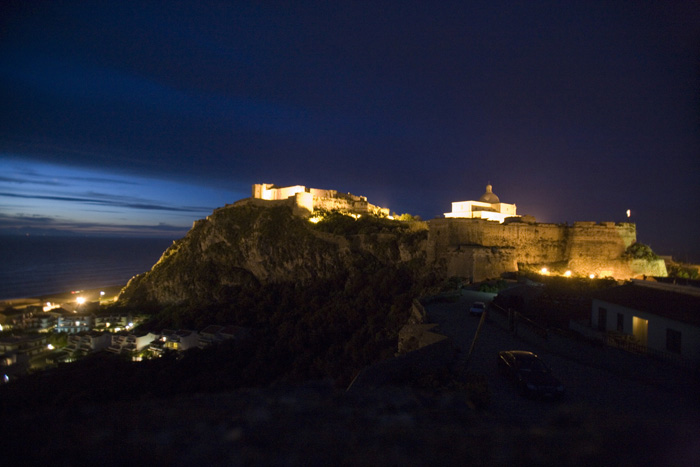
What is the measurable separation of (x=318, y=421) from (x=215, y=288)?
150ft

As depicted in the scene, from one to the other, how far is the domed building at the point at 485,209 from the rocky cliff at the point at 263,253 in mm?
5231

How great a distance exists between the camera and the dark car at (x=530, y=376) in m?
7.01

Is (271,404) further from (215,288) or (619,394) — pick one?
(215,288)

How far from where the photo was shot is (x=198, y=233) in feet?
166

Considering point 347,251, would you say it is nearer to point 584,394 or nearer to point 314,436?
point 584,394

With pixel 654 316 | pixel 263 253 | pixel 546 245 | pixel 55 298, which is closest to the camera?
pixel 654 316

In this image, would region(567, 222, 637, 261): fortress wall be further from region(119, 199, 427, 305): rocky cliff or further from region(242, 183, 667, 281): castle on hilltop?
region(119, 199, 427, 305): rocky cliff

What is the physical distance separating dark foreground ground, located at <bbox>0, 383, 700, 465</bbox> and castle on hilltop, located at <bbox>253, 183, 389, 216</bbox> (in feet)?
147

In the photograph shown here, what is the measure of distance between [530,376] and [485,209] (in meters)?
35.1

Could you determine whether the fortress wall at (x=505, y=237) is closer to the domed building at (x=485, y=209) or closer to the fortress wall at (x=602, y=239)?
the fortress wall at (x=602, y=239)

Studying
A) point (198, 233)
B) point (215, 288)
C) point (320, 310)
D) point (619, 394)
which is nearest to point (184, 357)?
point (320, 310)

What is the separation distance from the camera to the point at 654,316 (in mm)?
10227

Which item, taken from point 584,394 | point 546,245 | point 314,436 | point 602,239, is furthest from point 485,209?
point 314,436

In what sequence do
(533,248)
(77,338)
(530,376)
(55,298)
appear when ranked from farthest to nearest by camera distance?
(55,298) → (77,338) → (533,248) → (530,376)
